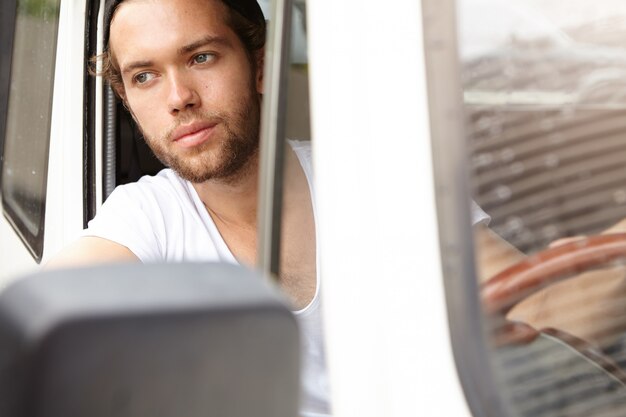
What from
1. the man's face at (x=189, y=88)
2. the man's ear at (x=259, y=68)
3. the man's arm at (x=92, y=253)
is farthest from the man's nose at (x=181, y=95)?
the man's arm at (x=92, y=253)

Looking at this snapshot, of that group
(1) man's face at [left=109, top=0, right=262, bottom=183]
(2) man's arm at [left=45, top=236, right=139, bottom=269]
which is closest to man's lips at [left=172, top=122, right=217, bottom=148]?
(1) man's face at [left=109, top=0, right=262, bottom=183]

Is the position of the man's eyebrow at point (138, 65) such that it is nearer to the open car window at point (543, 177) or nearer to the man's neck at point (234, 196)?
the man's neck at point (234, 196)

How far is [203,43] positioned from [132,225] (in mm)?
407

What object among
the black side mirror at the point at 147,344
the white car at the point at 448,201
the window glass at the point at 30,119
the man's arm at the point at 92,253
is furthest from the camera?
the window glass at the point at 30,119

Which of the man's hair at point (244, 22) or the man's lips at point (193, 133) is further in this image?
the man's hair at point (244, 22)

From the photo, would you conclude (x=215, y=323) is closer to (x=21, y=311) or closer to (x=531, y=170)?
(x=21, y=311)

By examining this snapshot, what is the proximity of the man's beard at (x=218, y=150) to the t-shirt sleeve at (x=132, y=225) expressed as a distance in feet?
0.33

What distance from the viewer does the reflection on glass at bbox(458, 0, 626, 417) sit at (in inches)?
47.1

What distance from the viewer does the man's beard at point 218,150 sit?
2.24 m

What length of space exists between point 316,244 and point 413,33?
46 centimetres

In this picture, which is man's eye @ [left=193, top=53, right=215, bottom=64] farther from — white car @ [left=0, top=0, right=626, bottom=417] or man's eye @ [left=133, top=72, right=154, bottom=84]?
white car @ [left=0, top=0, right=626, bottom=417]

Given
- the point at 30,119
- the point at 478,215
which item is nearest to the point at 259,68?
the point at 30,119

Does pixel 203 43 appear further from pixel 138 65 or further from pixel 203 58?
pixel 138 65

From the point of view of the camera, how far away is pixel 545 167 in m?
1.19
